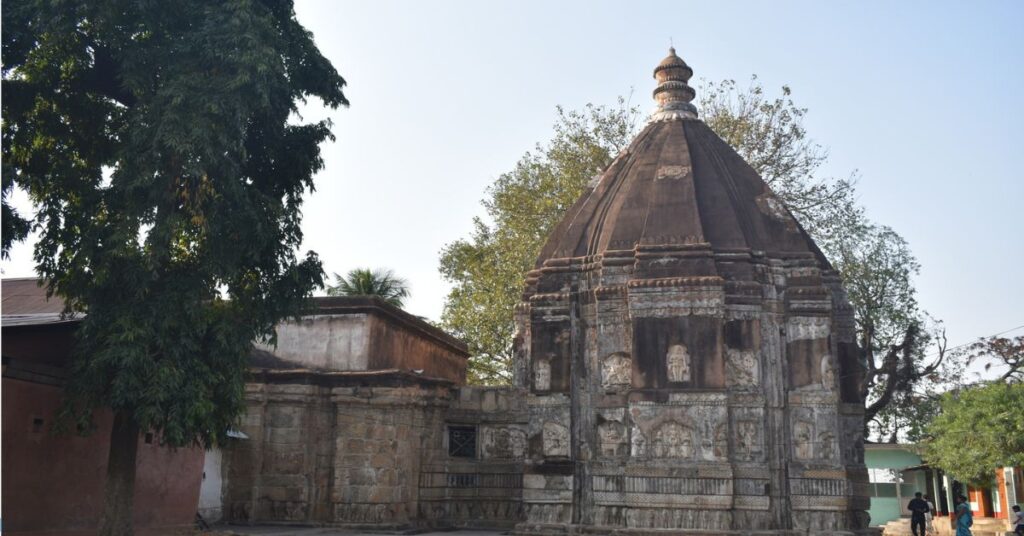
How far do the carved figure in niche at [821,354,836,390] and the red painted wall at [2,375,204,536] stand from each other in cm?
1005

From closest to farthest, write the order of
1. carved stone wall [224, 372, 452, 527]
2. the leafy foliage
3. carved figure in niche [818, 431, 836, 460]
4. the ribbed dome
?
the leafy foliage, carved figure in niche [818, 431, 836, 460], the ribbed dome, carved stone wall [224, 372, 452, 527]

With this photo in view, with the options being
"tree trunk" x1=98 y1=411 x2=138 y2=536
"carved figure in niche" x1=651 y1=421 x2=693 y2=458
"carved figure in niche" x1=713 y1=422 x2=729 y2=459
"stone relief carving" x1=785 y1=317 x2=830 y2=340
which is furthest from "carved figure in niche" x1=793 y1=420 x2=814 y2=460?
"tree trunk" x1=98 y1=411 x2=138 y2=536

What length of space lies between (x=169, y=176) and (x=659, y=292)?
288 inches

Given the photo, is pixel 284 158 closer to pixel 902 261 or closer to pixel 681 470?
pixel 681 470

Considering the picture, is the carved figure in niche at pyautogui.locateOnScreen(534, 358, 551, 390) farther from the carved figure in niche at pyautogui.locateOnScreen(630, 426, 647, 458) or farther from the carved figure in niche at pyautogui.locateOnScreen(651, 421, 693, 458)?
the carved figure in niche at pyautogui.locateOnScreen(651, 421, 693, 458)

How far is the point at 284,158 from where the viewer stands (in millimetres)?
12695

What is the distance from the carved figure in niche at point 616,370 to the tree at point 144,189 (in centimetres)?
565

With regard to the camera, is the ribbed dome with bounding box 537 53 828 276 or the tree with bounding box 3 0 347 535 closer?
the tree with bounding box 3 0 347 535

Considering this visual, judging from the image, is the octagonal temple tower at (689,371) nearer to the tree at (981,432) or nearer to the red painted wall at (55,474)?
the red painted wall at (55,474)

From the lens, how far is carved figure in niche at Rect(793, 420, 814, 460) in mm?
14016

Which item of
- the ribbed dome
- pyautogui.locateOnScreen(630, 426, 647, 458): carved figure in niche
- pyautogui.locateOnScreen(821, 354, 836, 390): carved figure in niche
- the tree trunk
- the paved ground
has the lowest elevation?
the paved ground

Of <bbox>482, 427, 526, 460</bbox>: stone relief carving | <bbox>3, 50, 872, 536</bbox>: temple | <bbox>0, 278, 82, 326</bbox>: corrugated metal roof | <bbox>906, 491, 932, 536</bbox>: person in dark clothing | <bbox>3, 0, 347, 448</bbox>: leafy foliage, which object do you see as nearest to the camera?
<bbox>3, 0, 347, 448</bbox>: leafy foliage

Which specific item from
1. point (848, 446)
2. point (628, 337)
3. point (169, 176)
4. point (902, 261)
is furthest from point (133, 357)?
point (902, 261)

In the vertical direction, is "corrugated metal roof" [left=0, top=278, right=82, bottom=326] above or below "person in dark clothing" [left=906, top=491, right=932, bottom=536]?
above
